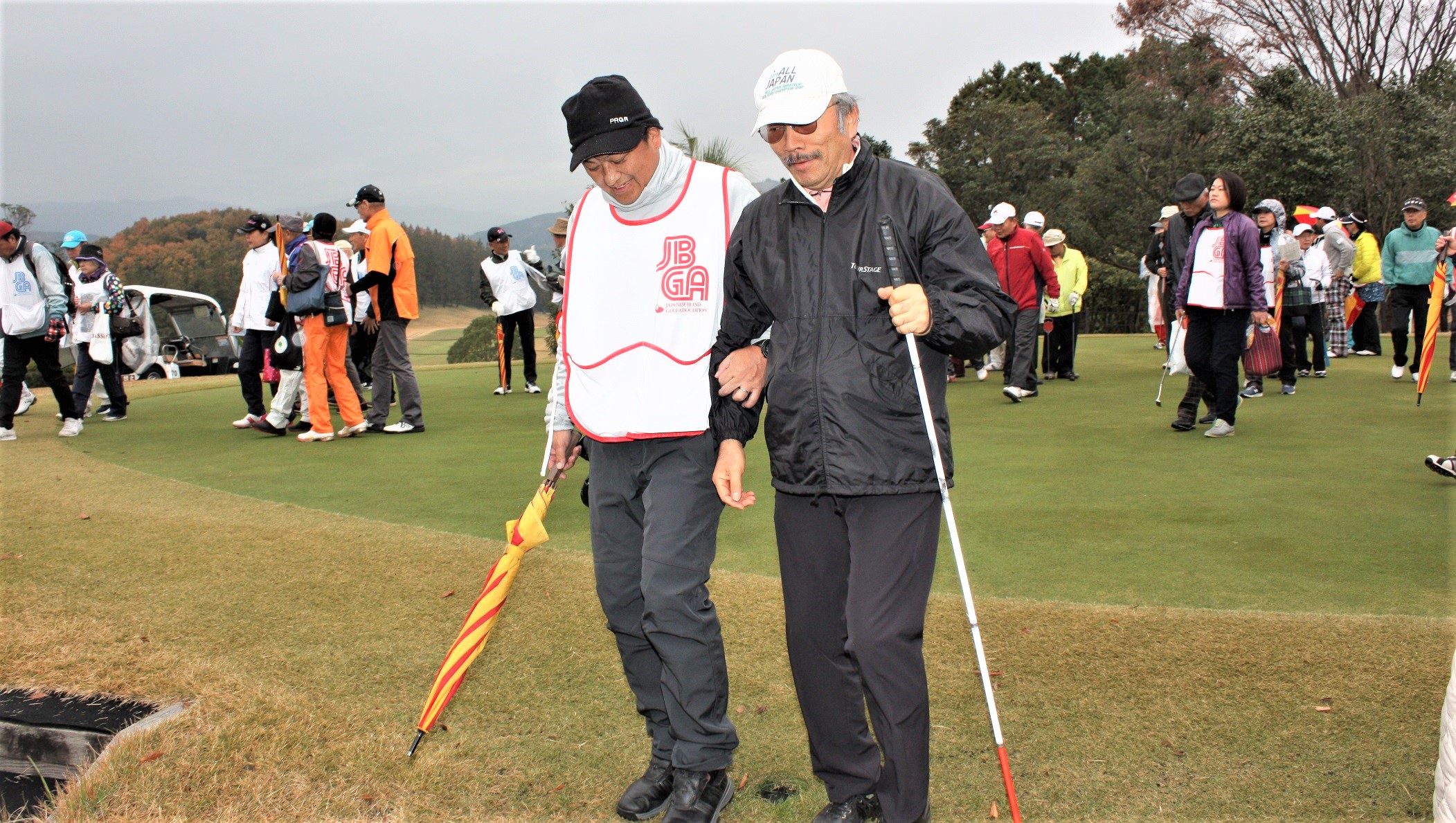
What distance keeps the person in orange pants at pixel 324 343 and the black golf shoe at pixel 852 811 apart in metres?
8.09

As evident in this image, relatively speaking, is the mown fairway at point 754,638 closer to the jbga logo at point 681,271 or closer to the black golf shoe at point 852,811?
the black golf shoe at point 852,811

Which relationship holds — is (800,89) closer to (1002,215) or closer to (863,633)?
(863,633)

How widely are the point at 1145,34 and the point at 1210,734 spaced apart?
41.3 m

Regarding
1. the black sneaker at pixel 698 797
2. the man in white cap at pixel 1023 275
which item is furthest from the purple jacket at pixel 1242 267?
the black sneaker at pixel 698 797

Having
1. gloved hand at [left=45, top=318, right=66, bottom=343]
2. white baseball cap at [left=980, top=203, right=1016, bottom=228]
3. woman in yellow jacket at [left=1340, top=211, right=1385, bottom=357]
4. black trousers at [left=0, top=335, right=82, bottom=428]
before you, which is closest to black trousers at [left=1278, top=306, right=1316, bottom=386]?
white baseball cap at [left=980, top=203, right=1016, bottom=228]

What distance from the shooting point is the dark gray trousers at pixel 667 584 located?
2.95m

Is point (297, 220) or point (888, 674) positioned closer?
point (888, 674)

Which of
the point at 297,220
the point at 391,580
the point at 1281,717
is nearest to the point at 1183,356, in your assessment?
the point at 1281,717

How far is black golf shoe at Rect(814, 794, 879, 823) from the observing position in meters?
2.79

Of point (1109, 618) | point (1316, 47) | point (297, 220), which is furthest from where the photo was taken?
point (1316, 47)

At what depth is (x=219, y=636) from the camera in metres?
4.34

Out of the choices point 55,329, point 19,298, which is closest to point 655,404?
point 19,298

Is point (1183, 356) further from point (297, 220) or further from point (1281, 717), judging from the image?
point (297, 220)

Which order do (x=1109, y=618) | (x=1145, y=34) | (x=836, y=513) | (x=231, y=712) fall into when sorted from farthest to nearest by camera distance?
(x=1145, y=34) < (x=1109, y=618) < (x=231, y=712) < (x=836, y=513)
